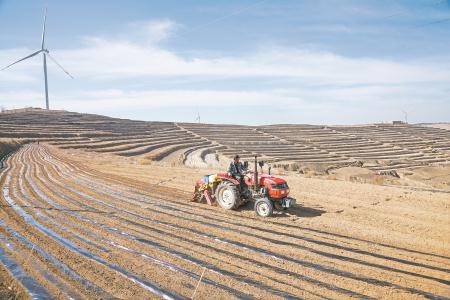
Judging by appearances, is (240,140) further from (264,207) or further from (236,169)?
(264,207)

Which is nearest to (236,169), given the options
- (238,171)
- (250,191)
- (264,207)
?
(238,171)

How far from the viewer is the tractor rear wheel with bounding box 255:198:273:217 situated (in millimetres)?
10758

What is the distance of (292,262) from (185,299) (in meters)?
2.52

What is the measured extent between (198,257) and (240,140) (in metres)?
56.8

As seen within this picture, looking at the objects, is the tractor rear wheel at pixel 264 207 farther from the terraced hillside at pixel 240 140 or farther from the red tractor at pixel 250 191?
the terraced hillside at pixel 240 140

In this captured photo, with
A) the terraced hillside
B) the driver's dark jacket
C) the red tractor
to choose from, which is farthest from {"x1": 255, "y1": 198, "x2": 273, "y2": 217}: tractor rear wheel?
the terraced hillside

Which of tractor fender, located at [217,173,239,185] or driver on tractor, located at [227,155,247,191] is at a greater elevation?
driver on tractor, located at [227,155,247,191]

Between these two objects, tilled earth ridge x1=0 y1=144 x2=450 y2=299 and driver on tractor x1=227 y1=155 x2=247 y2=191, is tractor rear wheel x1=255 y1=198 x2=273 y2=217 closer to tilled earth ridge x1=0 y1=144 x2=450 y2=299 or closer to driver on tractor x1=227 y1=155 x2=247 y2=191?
tilled earth ridge x1=0 y1=144 x2=450 y2=299

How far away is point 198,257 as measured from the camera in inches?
309

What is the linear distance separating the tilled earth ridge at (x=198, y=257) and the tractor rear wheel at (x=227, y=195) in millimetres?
381

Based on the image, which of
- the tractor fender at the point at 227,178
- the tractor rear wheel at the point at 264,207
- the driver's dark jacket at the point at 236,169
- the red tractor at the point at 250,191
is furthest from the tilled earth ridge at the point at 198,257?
the driver's dark jacket at the point at 236,169

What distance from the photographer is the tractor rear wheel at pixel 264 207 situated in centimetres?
1076

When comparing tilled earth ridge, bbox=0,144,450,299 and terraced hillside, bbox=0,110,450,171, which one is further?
terraced hillside, bbox=0,110,450,171

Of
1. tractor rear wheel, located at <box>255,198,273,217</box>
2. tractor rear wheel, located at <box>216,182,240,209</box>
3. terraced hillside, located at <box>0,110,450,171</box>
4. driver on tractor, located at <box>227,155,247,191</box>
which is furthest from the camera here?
terraced hillside, located at <box>0,110,450,171</box>
